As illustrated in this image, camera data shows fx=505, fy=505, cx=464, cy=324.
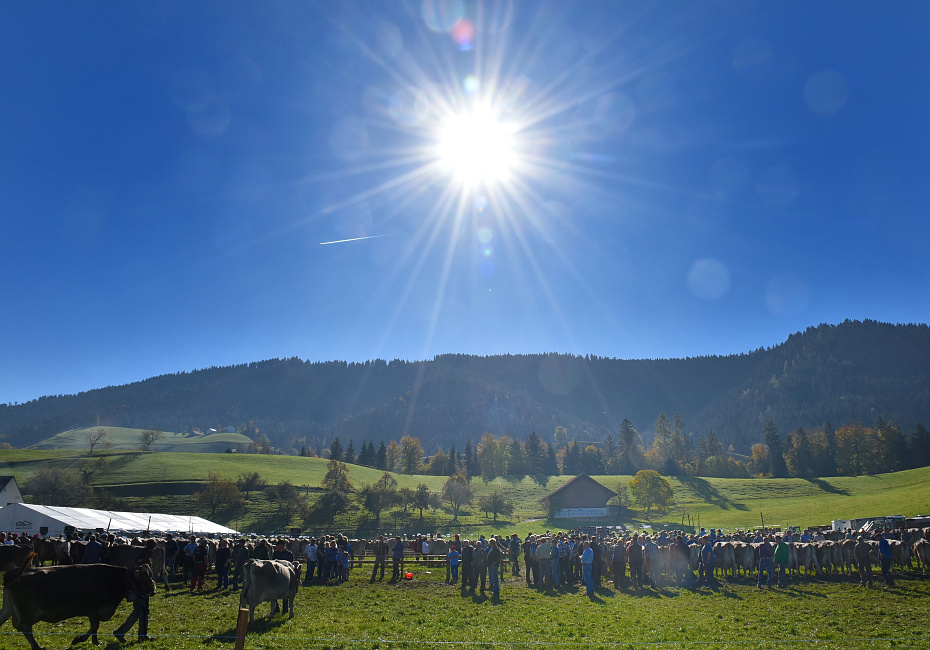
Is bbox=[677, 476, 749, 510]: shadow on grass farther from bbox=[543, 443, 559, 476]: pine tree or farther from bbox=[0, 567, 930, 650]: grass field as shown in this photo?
bbox=[0, 567, 930, 650]: grass field

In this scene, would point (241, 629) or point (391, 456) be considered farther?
point (391, 456)

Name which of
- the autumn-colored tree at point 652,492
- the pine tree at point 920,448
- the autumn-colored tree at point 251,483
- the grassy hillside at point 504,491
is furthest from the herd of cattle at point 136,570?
the pine tree at point 920,448

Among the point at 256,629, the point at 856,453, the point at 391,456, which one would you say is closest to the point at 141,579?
the point at 256,629

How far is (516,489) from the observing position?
321ft

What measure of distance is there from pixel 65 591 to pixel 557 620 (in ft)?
39.9

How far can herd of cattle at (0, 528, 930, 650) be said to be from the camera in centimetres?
972

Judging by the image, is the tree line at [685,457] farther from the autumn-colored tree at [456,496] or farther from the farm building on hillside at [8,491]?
the farm building on hillside at [8,491]

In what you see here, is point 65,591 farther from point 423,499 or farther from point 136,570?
Result: point 423,499

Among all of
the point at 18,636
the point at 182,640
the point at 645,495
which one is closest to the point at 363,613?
the point at 182,640

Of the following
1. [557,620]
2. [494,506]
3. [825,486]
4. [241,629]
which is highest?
[241,629]

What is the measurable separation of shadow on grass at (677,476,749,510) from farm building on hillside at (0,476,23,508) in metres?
96.7

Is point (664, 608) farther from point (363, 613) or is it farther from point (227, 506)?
point (227, 506)

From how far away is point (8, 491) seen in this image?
65812 millimetres

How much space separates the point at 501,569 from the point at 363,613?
30.6ft
